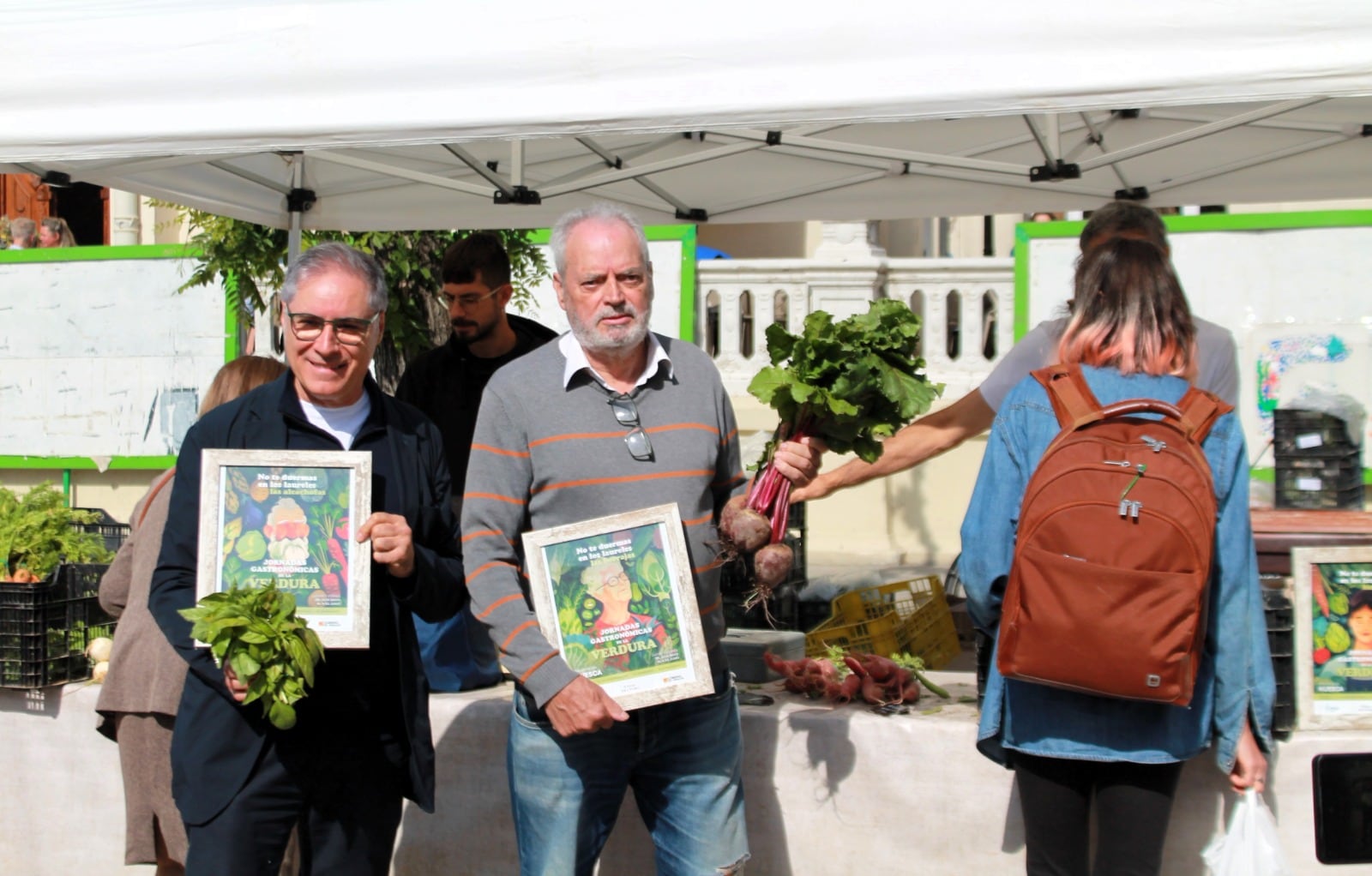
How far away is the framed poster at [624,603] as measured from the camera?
2877 millimetres

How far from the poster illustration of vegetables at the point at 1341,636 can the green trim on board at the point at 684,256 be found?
5.82 m

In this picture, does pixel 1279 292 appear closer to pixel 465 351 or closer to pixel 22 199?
pixel 465 351

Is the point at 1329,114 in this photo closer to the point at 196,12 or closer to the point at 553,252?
the point at 553,252

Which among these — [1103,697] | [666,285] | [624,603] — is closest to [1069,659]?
[1103,697]

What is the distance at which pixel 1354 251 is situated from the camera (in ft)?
27.5

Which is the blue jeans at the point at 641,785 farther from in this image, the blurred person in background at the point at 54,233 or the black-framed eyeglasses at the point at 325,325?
the blurred person in background at the point at 54,233

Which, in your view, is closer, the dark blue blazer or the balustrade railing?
the dark blue blazer

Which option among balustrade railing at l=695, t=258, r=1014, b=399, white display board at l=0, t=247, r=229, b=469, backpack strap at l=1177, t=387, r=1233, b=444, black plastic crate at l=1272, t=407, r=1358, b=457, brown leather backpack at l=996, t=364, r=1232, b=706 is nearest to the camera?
brown leather backpack at l=996, t=364, r=1232, b=706

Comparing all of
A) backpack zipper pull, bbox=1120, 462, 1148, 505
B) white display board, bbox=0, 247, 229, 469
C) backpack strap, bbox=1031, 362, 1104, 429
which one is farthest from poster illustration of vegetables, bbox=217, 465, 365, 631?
white display board, bbox=0, 247, 229, 469

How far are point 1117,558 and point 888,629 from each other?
2.34 metres

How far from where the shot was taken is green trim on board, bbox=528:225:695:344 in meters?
9.12

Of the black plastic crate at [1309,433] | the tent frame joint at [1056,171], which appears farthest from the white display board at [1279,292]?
the black plastic crate at [1309,433]

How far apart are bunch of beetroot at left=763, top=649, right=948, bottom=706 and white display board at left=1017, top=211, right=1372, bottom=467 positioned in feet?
16.3

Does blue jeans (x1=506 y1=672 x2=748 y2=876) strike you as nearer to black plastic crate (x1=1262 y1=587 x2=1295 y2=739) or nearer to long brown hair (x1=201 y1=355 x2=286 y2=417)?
long brown hair (x1=201 y1=355 x2=286 y2=417)
